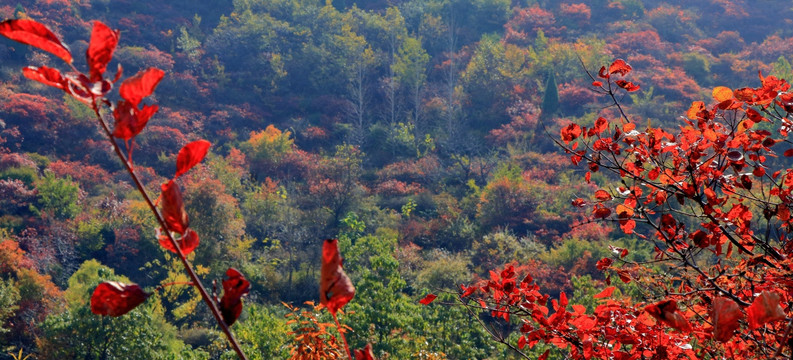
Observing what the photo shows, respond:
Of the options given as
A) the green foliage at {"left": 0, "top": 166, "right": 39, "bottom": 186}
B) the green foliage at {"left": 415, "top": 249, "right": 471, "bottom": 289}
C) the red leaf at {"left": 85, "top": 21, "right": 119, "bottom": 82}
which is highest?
the red leaf at {"left": 85, "top": 21, "right": 119, "bottom": 82}

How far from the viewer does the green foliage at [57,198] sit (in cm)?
892

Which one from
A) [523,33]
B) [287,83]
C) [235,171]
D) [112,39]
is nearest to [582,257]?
[235,171]

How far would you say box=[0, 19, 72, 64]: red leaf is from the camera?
1.58 ft

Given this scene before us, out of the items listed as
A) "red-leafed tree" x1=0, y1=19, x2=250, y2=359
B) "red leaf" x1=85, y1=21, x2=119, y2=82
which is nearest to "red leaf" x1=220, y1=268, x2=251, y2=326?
"red-leafed tree" x1=0, y1=19, x2=250, y2=359

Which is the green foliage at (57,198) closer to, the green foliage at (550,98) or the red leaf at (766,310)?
the red leaf at (766,310)

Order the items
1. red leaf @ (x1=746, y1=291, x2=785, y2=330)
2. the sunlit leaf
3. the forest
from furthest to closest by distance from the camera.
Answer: the forest
the sunlit leaf
red leaf @ (x1=746, y1=291, x2=785, y2=330)

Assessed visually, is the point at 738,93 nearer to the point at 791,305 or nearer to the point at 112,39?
the point at 791,305

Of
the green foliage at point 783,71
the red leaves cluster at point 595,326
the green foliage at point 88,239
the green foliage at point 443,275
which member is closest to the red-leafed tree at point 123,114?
the red leaves cluster at point 595,326

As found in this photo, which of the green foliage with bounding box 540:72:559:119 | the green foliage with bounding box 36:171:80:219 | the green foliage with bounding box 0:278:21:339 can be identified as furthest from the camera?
the green foliage with bounding box 540:72:559:119

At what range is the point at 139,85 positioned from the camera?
53 cm

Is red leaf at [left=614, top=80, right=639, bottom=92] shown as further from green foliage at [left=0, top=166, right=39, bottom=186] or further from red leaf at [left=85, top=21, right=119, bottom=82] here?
green foliage at [left=0, top=166, right=39, bottom=186]

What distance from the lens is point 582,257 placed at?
26.1 ft

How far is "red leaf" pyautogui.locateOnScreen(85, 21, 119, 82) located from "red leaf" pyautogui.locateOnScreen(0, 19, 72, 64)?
0.07 feet

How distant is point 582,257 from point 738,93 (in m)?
7.15
